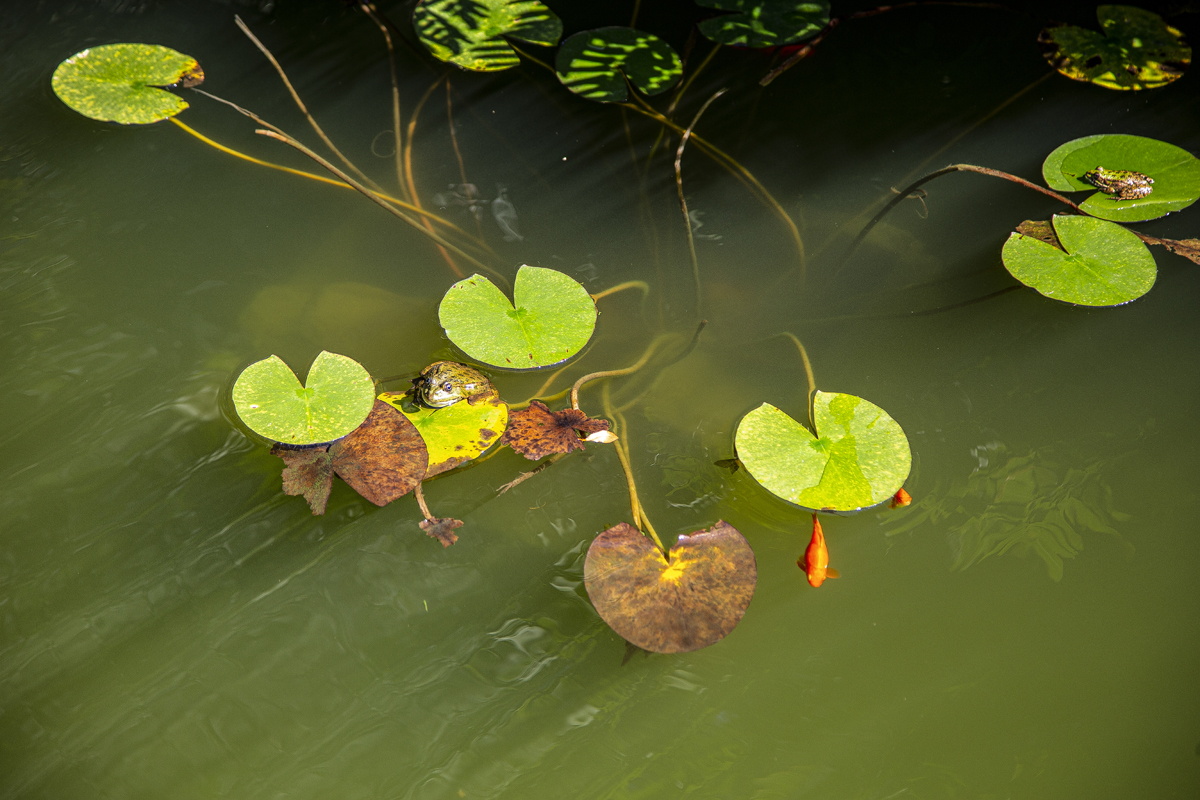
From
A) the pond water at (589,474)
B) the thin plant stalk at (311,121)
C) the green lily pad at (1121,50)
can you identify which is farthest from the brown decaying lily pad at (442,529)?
the green lily pad at (1121,50)

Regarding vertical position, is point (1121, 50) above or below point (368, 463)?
above

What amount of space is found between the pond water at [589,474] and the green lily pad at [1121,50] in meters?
0.06

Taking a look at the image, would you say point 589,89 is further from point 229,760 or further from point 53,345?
point 229,760

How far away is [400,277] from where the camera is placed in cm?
177

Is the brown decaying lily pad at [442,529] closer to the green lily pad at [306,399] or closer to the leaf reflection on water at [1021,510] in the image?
the green lily pad at [306,399]

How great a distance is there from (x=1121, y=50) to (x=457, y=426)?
90.9 inches

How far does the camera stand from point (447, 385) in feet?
4.91

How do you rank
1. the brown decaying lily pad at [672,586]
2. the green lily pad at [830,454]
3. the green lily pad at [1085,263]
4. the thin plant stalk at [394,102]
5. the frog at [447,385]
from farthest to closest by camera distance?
the thin plant stalk at [394,102], the green lily pad at [1085,263], the frog at [447,385], the green lily pad at [830,454], the brown decaying lily pad at [672,586]

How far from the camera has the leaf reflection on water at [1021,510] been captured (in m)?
1.42

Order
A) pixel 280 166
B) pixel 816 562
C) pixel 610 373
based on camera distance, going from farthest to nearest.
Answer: pixel 280 166
pixel 610 373
pixel 816 562


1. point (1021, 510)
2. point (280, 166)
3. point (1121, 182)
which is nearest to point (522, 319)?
point (280, 166)

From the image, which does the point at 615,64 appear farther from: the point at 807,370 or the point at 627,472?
the point at 627,472

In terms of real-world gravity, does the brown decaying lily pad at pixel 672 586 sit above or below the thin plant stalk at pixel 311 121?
below

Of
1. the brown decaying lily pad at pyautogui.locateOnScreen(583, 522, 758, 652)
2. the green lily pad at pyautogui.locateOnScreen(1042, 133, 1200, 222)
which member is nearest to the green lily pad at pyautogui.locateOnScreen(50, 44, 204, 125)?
the brown decaying lily pad at pyautogui.locateOnScreen(583, 522, 758, 652)
